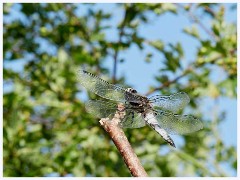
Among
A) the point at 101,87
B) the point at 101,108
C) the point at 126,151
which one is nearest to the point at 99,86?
the point at 101,87

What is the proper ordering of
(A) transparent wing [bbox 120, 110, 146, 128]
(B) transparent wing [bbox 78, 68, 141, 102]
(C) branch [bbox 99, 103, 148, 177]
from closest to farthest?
(C) branch [bbox 99, 103, 148, 177] < (A) transparent wing [bbox 120, 110, 146, 128] < (B) transparent wing [bbox 78, 68, 141, 102]

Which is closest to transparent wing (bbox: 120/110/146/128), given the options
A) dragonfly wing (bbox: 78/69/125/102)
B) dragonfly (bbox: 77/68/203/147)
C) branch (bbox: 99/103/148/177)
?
dragonfly (bbox: 77/68/203/147)

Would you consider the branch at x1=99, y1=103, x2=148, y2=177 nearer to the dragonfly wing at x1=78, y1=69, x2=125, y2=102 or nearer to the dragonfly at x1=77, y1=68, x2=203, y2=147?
the dragonfly at x1=77, y1=68, x2=203, y2=147

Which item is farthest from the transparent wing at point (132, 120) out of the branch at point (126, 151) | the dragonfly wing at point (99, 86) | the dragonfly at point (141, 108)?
the branch at point (126, 151)

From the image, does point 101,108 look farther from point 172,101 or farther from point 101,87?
point 172,101

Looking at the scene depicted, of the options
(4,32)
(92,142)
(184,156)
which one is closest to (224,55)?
(184,156)

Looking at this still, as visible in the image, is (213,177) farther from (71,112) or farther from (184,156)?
(71,112)
